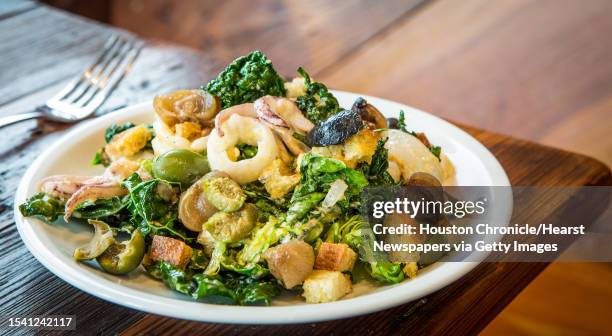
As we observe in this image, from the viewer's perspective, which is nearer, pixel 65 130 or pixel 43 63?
pixel 65 130

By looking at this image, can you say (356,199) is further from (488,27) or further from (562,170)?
(488,27)

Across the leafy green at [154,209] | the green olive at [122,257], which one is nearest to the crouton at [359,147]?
the leafy green at [154,209]

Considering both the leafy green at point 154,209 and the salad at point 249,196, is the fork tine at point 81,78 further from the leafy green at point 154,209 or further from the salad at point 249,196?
the leafy green at point 154,209

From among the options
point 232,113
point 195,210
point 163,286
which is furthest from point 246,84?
point 163,286

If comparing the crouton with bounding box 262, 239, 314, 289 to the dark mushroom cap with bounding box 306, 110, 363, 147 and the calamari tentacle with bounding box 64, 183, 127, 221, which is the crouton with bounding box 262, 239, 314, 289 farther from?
the calamari tentacle with bounding box 64, 183, 127, 221

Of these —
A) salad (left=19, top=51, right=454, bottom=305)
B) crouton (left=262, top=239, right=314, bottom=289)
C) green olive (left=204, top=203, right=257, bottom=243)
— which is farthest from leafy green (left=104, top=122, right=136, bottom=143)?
crouton (left=262, top=239, right=314, bottom=289)

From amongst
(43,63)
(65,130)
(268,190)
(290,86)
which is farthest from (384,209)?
(43,63)
